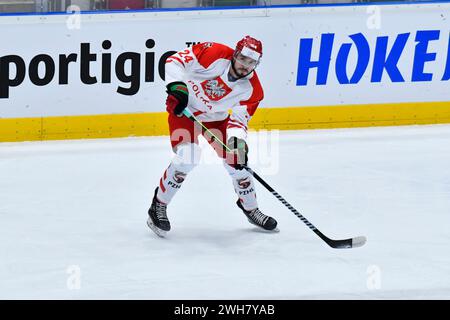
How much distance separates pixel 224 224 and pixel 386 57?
326 centimetres

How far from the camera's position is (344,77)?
808cm

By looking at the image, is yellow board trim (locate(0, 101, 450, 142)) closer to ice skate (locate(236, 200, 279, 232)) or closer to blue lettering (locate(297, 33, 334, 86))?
blue lettering (locate(297, 33, 334, 86))

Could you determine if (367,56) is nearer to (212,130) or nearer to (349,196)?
(349,196)

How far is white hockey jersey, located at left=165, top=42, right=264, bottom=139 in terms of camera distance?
16.0 ft

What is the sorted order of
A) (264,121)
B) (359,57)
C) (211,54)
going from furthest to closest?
1. (359,57)
2. (264,121)
3. (211,54)

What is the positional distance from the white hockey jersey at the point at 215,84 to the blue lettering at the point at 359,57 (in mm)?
3193

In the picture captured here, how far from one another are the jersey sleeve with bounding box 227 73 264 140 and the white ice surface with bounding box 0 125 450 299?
21.4 inches

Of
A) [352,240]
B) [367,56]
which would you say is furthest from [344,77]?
[352,240]

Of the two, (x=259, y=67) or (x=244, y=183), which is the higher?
(x=259, y=67)

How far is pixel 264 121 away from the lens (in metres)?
7.96

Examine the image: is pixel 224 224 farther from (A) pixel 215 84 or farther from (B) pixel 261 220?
(A) pixel 215 84

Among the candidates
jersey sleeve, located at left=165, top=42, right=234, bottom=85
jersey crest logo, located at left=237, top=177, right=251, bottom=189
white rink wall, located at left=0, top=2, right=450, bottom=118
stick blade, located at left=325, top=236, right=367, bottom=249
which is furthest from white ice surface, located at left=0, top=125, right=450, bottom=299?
jersey sleeve, located at left=165, top=42, right=234, bottom=85

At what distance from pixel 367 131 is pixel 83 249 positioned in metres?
3.72

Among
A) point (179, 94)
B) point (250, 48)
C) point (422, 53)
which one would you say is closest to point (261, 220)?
point (179, 94)
